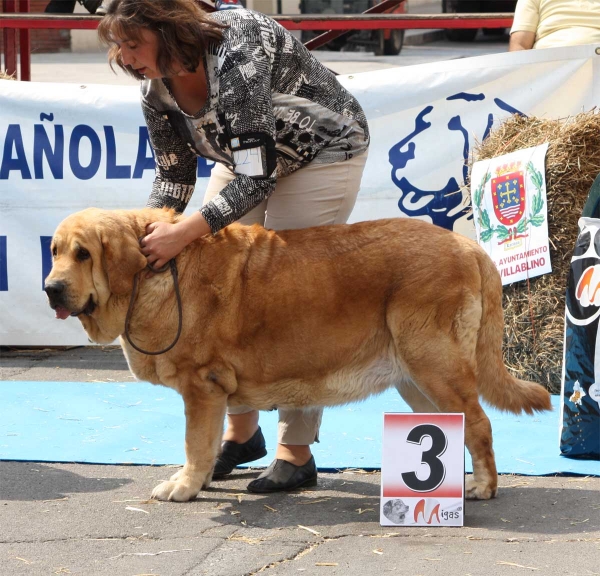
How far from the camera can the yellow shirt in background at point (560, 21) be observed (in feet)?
20.4

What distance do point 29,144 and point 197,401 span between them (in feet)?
11.1

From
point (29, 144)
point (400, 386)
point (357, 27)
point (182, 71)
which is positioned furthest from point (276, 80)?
point (357, 27)

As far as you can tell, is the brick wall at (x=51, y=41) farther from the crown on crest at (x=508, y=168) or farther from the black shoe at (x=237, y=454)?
the black shoe at (x=237, y=454)

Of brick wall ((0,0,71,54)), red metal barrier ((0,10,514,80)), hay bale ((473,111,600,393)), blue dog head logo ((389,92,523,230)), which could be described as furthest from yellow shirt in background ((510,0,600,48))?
brick wall ((0,0,71,54))

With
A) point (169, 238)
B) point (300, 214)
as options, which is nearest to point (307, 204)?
point (300, 214)

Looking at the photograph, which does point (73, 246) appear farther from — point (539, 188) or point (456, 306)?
point (539, 188)

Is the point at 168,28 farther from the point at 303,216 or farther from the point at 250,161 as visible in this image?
the point at 303,216

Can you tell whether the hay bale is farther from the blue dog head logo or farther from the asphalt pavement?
the asphalt pavement

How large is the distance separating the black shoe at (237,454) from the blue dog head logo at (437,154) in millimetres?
2401

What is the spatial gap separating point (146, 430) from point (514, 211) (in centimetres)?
235

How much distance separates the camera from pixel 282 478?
404 cm

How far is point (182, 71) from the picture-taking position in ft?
11.9

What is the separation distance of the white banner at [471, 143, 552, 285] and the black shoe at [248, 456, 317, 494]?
6.58ft

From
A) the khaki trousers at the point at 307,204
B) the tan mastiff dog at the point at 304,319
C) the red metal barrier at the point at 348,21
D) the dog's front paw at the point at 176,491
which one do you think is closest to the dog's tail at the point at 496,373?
the tan mastiff dog at the point at 304,319
